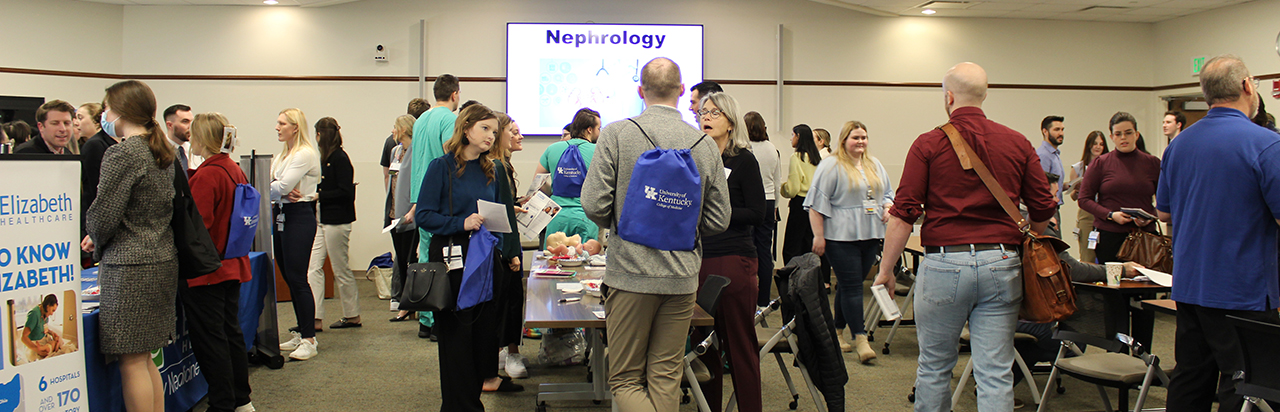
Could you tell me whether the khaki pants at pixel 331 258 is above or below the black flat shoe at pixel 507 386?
above

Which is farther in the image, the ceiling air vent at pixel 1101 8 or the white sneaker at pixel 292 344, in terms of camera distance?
the ceiling air vent at pixel 1101 8

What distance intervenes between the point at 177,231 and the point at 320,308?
246 centimetres

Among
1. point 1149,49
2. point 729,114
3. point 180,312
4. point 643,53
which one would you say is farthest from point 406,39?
point 1149,49

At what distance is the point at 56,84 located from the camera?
696cm

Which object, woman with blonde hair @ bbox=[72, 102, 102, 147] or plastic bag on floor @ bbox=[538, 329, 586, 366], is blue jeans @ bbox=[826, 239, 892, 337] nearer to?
plastic bag on floor @ bbox=[538, 329, 586, 366]

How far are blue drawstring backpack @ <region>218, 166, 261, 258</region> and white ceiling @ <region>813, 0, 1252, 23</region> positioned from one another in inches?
232

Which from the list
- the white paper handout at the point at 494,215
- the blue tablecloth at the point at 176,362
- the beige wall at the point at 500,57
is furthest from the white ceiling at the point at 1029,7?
the white paper handout at the point at 494,215

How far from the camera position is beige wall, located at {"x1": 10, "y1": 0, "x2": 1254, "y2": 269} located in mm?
7254

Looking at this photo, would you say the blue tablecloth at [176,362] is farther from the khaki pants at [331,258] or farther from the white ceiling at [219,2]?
the white ceiling at [219,2]

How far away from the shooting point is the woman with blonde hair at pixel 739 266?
288cm

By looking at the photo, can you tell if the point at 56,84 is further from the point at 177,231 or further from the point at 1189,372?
the point at 1189,372

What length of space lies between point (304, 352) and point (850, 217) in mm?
3309

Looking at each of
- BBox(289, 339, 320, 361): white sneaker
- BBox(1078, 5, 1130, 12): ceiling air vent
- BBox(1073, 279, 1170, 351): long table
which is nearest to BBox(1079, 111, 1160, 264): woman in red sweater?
BBox(1073, 279, 1170, 351): long table

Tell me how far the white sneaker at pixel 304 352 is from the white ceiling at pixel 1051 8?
A: 574cm
